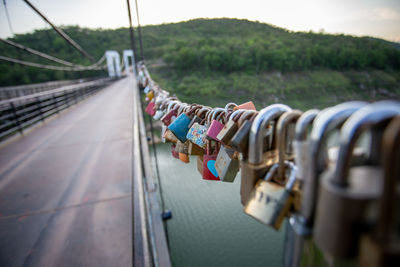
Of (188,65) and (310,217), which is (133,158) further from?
(188,65)

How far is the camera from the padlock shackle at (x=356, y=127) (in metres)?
0.28

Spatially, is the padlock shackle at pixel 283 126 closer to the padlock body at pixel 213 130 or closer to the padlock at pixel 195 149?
the padlock body at pixel 213 130

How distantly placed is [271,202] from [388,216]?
203 mm

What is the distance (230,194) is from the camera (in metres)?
12.2

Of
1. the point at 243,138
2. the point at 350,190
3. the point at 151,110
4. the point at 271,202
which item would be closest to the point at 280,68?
the point at 151,110

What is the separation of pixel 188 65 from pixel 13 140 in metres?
11.8

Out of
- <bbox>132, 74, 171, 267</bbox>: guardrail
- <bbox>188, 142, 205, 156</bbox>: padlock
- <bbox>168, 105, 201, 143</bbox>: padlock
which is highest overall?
<bbox>168, 105, 201, 143</bbox>: padlock

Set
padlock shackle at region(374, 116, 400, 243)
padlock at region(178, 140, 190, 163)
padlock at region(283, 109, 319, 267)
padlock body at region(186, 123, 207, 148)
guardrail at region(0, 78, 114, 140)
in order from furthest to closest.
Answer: guardrail at region(0, 78, 114, 140) < padlock at region(178, 140, 190, 163) < padlock body at region(186, 123, 207, 148) < padlock at region(283, 109, 319, 267) < padlock shackle at region(374, 116, 400, 243)

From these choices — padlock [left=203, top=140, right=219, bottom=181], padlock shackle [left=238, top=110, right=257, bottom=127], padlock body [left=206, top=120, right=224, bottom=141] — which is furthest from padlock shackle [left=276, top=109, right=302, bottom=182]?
padlock [left=203, top=140, right=219, bottom=181]

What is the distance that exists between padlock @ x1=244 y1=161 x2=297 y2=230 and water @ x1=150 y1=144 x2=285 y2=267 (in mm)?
8987

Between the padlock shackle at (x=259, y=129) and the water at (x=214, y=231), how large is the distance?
29.5 feet

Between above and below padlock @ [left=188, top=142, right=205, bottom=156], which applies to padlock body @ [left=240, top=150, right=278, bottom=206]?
above

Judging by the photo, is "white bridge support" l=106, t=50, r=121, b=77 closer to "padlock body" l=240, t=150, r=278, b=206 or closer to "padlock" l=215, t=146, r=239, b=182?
"padlock" l=215, t=146, r=239, b=182

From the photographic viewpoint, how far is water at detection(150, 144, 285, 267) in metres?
8.32
